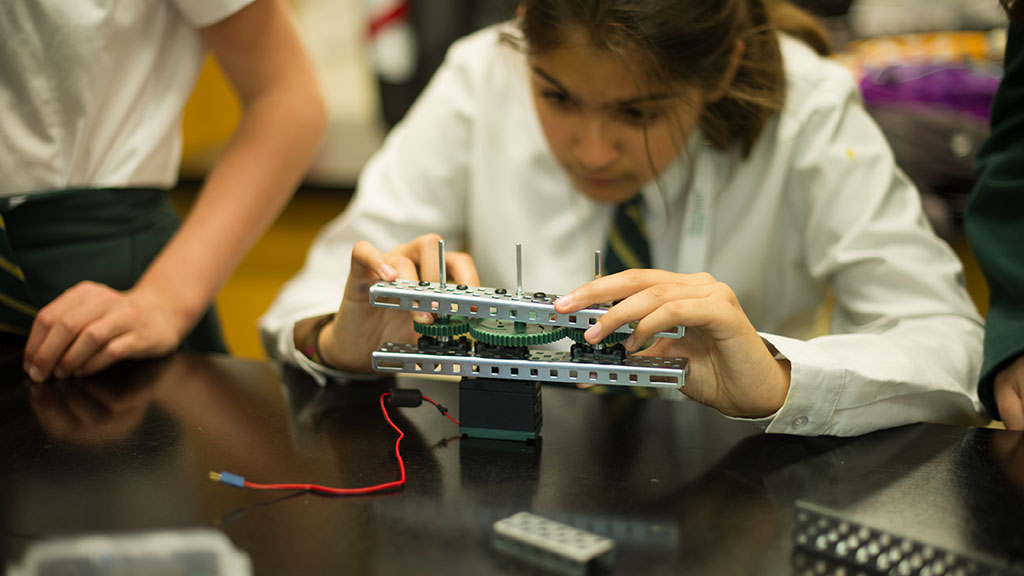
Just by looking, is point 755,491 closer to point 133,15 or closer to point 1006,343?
Result: point 1006,343

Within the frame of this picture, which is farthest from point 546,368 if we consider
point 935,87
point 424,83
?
point 424,83

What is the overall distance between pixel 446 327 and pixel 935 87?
126cm

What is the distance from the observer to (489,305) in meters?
0.70

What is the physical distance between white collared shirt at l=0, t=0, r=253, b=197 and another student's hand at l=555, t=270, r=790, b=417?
0.58 metres

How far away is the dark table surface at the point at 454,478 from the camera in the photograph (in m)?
0.59

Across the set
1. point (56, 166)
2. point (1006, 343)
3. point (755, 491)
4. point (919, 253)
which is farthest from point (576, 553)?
point (56, 166)

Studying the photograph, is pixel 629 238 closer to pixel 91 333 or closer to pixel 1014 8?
pixel 1014 8

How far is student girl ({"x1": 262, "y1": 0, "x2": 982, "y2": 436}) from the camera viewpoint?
797mm

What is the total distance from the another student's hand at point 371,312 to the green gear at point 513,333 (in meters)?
0.13

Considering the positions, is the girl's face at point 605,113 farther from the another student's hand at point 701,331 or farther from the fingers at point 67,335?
the fingers at point 67,335

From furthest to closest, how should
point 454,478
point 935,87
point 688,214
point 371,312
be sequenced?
1. point 935,87
2. point 688,214
3. point 371,312
4. point 454,478

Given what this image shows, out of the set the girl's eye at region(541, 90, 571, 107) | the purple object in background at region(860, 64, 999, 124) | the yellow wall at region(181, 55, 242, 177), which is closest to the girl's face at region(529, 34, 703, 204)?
the girl's eye at region(541, 90, 571, 107)

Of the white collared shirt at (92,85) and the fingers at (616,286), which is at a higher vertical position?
the white collared shirt at (92,85)

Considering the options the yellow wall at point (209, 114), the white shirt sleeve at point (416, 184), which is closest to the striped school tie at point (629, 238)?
the white shirt sleeve at point (416, 184)
